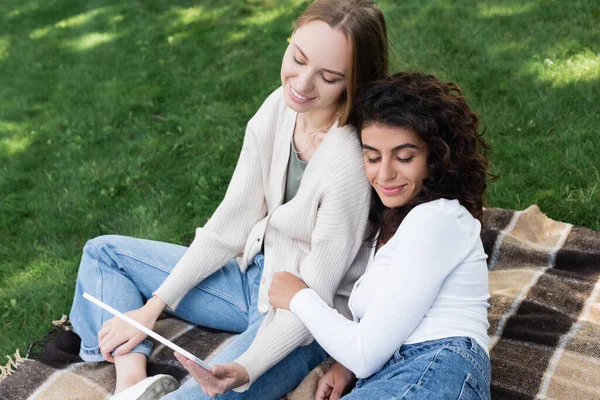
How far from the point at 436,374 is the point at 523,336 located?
42.9 inches

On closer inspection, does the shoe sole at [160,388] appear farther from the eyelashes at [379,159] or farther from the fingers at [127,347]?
the eyelashes at [379,159]

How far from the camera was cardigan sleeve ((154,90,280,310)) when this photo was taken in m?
2.90

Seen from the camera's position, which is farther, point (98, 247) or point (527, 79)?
point (527, 79)

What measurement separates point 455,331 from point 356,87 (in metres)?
0.91

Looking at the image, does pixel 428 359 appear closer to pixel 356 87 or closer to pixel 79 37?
pixel 356 87

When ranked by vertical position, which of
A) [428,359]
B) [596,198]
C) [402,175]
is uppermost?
[402,175]

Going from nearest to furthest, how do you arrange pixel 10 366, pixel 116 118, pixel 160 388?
pixel 160 388, pixel 10 366, pixel 116 118

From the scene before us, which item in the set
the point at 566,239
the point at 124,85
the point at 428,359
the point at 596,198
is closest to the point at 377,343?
the point at 428,359

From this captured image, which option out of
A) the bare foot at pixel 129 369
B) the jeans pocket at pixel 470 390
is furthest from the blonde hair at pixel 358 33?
the bare foot at pixel 129 369

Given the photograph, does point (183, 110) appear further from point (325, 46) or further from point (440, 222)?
point (440, 222)

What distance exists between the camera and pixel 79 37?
6973mm

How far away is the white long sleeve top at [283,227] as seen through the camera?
8.38ft

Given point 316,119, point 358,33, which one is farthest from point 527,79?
point 358,33

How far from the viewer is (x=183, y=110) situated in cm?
545
